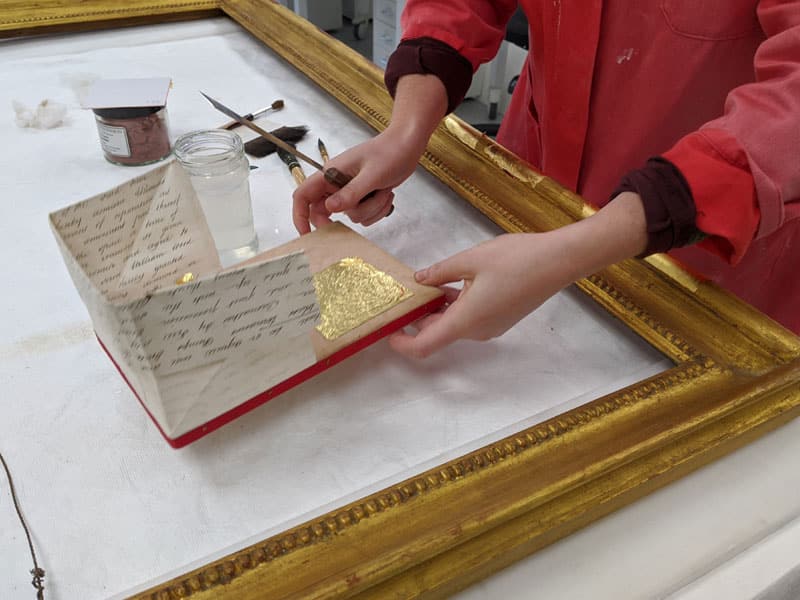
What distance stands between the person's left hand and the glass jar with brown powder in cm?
44

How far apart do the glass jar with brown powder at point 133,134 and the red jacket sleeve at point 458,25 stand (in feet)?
0.97

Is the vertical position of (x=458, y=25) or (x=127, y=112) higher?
(x=458, y=25)

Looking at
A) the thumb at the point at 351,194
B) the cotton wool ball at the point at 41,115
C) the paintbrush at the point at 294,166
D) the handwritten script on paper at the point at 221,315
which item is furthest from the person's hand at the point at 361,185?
the cotton wool ball at the point at 41,115

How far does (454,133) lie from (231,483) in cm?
51

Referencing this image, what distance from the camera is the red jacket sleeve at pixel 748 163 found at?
446mm

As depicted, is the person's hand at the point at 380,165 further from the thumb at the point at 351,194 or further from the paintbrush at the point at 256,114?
the paintbrush at the point at 256,114

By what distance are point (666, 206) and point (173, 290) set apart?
33 cm

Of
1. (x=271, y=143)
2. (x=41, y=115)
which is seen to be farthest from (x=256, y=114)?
(x=41, y=115)

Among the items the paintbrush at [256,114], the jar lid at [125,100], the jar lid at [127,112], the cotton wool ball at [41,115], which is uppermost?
the jar lid at [125,100]

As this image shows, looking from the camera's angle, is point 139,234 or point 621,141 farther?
point 621,141

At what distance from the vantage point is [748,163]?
445 millimetres

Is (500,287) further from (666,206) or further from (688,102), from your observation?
(688,102)

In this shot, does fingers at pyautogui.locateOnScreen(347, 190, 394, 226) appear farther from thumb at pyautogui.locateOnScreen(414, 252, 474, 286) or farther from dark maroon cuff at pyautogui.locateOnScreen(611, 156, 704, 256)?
dark maroon cuff at pyautogui.locateOnScreen(611, 156, 704, 256)

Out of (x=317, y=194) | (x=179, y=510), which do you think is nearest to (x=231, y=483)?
(x=179, y=510)
